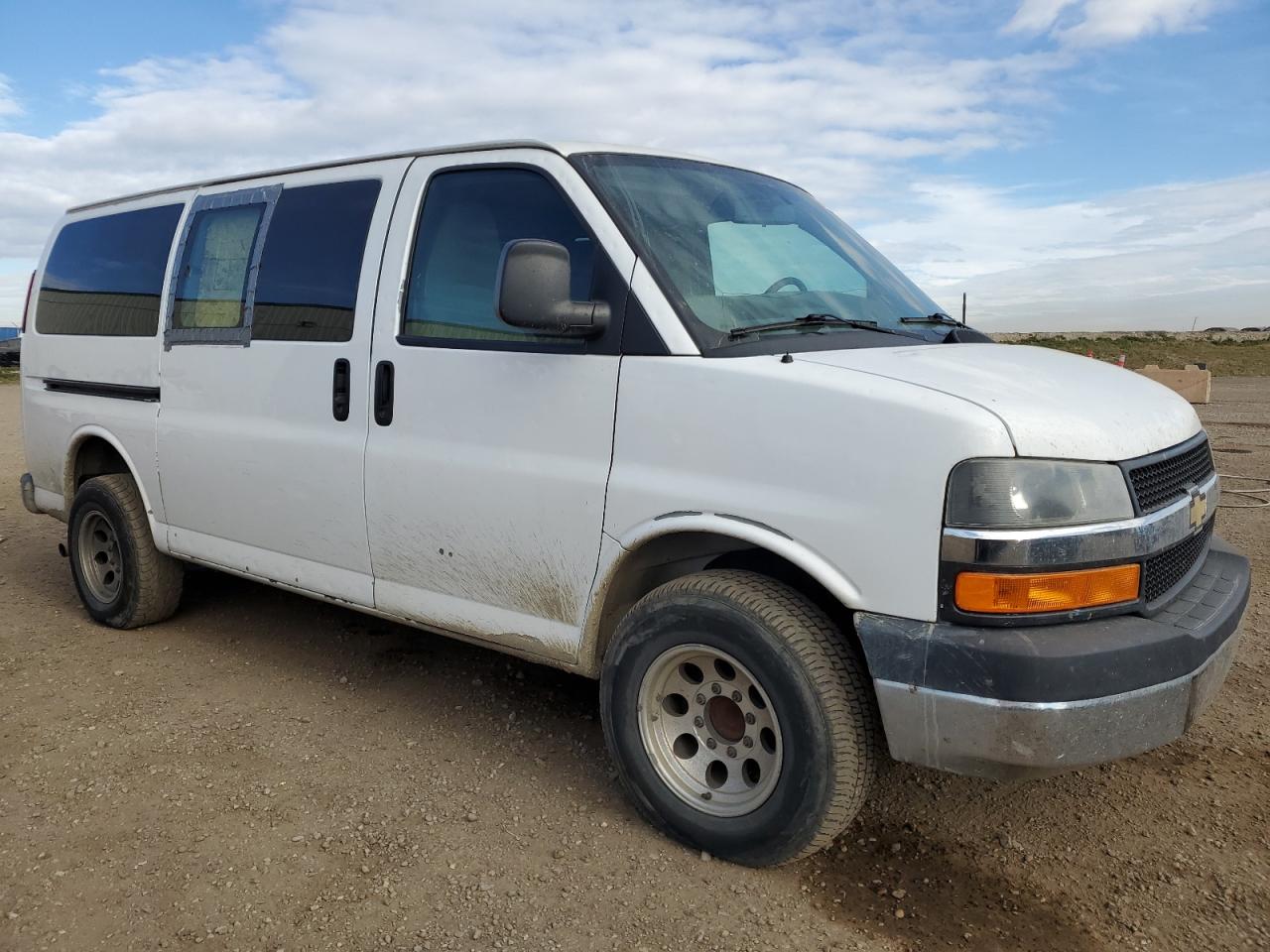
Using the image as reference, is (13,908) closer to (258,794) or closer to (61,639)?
(258,794)

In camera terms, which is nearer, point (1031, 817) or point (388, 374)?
point (1031, 817)

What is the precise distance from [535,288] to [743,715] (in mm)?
1401

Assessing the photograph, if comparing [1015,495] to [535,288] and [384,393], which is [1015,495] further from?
[384,393]

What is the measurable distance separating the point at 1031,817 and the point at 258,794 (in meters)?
2.62

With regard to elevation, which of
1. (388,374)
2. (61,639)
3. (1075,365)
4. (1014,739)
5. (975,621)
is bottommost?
(61,639)

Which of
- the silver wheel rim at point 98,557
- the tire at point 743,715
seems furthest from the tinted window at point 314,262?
the silver wheel rim at point 98,557

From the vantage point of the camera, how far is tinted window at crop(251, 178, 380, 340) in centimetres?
404

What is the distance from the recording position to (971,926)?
2.89 m

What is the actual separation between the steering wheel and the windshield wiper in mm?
155

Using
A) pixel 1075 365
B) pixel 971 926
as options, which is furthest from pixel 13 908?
pixel 1075 365

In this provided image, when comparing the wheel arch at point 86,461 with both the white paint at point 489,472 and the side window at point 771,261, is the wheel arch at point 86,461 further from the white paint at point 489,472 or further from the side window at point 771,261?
the side window at point 771,261

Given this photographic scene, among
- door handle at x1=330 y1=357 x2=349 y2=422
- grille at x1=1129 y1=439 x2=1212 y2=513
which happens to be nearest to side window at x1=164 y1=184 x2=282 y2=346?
door handle at x1=330 y1=357 x2=349 y2=422

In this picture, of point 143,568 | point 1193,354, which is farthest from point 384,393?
point 1193,354

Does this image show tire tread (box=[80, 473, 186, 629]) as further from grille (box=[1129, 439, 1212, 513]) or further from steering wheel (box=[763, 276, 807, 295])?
grille (box=[1129, 439, 1212, 513])
